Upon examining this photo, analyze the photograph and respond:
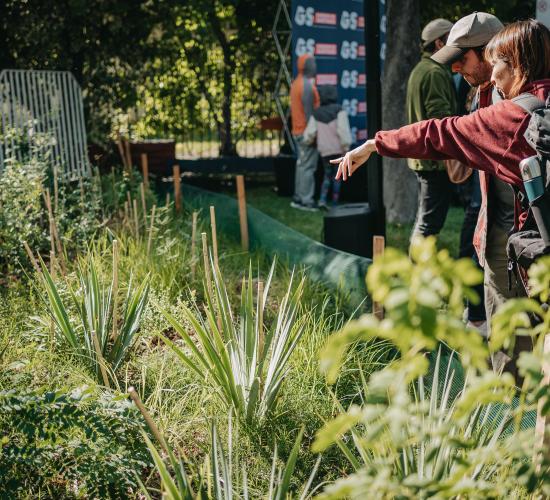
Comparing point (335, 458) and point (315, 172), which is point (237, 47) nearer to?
point (315, 172)

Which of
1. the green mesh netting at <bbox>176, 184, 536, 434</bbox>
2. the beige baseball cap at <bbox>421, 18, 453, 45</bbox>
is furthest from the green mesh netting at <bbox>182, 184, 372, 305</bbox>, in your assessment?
the beige baseball cap at <bbox>421, 18, 453, 45</bbox>

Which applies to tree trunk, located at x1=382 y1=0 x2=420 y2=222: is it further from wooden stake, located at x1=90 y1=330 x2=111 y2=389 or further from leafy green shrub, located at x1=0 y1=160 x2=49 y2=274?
wooden stake, located at x1=90 y1=330 x2=111 y2=389

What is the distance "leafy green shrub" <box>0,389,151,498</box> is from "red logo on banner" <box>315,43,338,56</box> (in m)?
7.98

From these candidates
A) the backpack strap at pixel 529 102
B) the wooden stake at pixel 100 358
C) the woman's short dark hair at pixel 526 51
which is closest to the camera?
the backpack strap at pixel 529 102

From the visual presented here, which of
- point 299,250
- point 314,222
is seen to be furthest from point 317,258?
point 314,222

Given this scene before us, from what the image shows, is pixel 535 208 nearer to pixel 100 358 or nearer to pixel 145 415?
pixel 145 415

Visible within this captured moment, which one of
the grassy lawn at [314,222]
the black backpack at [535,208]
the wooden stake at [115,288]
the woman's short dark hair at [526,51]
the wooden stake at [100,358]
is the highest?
the woman's short dark hair at [526,51]

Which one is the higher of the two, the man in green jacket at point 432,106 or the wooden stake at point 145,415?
the man in green jacket at point 432,106

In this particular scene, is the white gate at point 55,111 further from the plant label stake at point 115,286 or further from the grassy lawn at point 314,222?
the plant label stake at point 115,286

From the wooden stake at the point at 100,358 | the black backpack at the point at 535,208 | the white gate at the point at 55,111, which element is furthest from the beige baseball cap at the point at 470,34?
the white gate at the point at 55,111

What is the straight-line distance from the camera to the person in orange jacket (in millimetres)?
9297

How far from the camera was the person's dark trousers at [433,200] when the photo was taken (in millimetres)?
5254

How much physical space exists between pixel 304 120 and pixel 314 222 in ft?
4.65

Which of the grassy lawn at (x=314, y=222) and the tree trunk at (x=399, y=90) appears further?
the tree trunk at (x=399, y=90)
